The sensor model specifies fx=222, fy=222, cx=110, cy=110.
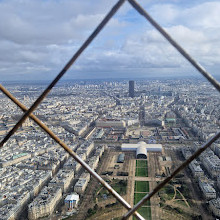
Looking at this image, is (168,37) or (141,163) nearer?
(168,37)

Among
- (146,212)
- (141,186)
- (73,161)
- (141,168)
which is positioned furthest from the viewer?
(73,161)

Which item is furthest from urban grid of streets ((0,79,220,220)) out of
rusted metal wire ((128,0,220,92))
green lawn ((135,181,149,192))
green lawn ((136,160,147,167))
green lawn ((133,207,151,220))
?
rusted metal wire ((128,0,220,92))

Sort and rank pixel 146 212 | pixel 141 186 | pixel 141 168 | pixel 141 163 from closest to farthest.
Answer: pixel 146 212 → pixel 141 186 → pixel 141 168 → pixel 141 163

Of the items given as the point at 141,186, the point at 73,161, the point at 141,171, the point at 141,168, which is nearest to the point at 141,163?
the point at 141,168

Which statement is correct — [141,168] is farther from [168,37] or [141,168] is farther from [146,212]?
[168,37]

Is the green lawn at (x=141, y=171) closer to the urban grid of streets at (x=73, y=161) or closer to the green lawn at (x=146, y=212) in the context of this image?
the urban grid of streets at (x=73, y=161)

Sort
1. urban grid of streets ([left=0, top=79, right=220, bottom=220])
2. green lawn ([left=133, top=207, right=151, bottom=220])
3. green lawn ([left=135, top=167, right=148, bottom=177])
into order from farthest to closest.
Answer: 1. green lawn ([left=135, top=167, right=148, bottom=177])
2. urban grid of streets ([left=0, top=79, right=220, bottom=220])
3. green lawn ([left=133, top=207, right=151, bottom=220])

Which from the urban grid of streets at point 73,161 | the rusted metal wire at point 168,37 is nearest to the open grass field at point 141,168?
the urban grid of streets at point 73,161

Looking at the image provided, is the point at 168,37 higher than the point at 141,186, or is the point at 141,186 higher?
the point at 168,37

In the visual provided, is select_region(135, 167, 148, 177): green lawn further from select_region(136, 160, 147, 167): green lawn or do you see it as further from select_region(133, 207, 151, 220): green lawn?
select_region(133, 207, 151, 220): green lawn
